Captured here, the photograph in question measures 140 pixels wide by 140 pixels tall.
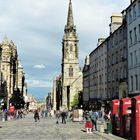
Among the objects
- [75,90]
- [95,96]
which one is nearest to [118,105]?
[95,96]

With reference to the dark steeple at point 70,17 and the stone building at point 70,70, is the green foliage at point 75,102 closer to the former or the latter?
the stone building at point 70,70

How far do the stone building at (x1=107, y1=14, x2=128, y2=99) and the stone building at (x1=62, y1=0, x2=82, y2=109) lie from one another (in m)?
77.7

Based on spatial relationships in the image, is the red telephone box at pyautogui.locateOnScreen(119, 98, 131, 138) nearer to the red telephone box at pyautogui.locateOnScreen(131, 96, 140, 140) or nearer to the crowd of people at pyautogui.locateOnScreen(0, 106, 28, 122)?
the red telephone box at pyautogui.locateOnScreen(131, 96, 140, 140)

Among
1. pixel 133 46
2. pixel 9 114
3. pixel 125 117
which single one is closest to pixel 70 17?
pixel 9 114

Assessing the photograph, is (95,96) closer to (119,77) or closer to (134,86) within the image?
(119,77)

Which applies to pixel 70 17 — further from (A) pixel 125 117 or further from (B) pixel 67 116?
(A) pixel 125 117

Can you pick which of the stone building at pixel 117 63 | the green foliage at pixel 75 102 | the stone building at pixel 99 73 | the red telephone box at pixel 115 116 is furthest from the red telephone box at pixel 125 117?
the green foliage at pixel 75 102

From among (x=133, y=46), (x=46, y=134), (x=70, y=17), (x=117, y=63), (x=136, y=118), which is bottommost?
(x=46, y=134)

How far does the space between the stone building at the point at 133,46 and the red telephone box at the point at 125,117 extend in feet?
73.0

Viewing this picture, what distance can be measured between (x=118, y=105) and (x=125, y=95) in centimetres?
2790

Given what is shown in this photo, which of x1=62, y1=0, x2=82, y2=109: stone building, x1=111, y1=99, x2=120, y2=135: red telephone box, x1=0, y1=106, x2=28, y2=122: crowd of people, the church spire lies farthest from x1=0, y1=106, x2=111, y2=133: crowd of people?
the church spire

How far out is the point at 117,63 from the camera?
64.3 m

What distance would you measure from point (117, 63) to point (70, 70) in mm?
88097

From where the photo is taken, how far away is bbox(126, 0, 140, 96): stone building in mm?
52250
